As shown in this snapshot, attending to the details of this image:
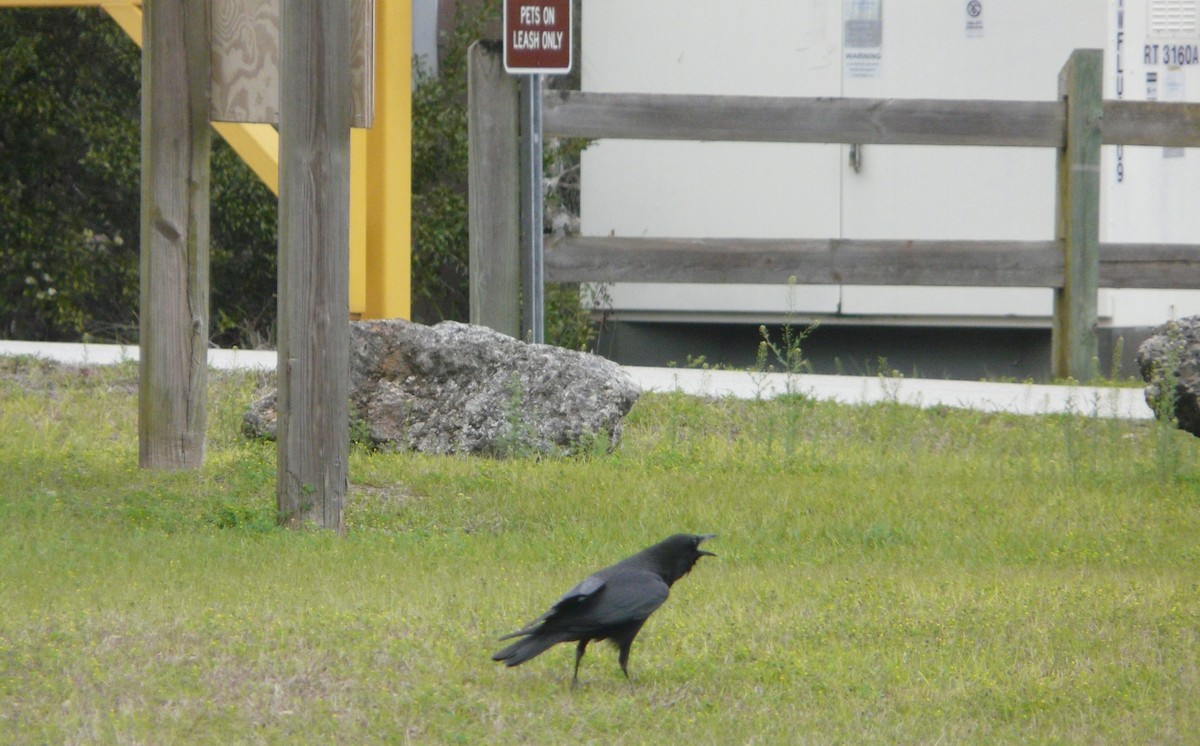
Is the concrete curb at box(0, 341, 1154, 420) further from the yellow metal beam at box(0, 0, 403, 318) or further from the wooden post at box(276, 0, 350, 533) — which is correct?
the wooden post at box(276, 0, 350, 533)

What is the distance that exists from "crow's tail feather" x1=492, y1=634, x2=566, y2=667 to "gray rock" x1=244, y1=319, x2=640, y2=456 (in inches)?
157

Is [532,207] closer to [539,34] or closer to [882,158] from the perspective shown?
[539,34]

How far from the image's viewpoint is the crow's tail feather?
13.0 feet

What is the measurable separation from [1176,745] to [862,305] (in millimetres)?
8429

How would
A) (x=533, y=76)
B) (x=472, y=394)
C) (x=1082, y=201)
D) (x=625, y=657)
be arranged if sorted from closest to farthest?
(x=625, y=657) < (x=472, y=394) < (x=533, y=76) < (x=1082, y=201)

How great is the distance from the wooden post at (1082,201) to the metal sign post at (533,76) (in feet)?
11.0

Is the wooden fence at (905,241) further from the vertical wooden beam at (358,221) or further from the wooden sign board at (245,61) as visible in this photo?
the wooden sign board at (245,61)

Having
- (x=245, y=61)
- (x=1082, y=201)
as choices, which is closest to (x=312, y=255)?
(x=245, y=61)

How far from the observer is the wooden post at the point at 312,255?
613 cm

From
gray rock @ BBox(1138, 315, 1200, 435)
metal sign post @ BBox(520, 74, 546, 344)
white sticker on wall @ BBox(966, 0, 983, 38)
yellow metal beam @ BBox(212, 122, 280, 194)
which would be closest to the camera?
gray rock @ BBox(1138, 315, 1200, 435)

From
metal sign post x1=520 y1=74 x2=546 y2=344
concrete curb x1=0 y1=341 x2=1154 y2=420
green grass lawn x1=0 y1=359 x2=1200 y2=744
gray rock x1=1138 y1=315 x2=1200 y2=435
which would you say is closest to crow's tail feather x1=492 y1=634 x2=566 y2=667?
green grass lawn x1=0 y1=359 x2=1200 y2=744

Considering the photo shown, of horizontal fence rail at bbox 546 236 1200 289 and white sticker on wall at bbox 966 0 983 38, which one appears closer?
horizontal fence rail at bbox 546 236 1200 289

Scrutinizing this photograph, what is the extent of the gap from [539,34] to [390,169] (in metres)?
1.87

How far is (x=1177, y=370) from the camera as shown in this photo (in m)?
7.42
